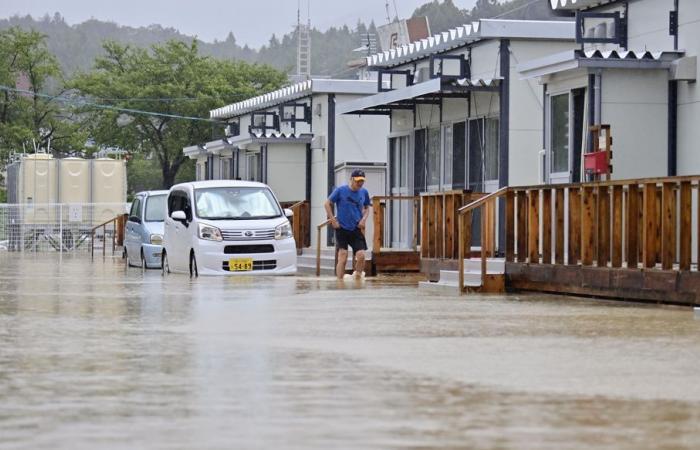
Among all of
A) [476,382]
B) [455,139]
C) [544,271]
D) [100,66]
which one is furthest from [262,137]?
[100,66]

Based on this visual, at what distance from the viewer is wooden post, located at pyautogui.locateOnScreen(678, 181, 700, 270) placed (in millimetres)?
16812

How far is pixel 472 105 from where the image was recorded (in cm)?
2897

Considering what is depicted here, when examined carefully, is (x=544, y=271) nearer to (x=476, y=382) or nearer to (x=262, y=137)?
(x=476, y=382)

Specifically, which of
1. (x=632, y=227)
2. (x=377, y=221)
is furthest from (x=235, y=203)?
(x=632, y=227)

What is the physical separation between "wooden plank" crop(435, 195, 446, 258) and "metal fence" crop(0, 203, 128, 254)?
28.5 metres

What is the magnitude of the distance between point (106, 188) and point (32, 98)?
27677 millimetres

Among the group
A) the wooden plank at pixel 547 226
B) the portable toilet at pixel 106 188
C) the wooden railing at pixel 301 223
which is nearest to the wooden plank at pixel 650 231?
the wooden plank at pixel 547 226

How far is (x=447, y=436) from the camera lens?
722cm

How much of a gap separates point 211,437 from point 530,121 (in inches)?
819

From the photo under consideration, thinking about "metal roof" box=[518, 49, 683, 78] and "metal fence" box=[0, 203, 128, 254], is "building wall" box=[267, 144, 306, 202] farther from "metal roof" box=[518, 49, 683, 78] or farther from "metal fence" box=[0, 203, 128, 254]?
"metal roof" box=[518, 49, 683, 78]

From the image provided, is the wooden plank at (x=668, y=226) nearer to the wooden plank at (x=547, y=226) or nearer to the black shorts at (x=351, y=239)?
the wooden plank at (x=547, y=226)

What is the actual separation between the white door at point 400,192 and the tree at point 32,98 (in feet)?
141

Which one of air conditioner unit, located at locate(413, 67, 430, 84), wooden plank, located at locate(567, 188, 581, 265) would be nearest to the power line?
air conditioner unit, located at locate(413, 67, 430, 84)

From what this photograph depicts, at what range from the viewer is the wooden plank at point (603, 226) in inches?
738
